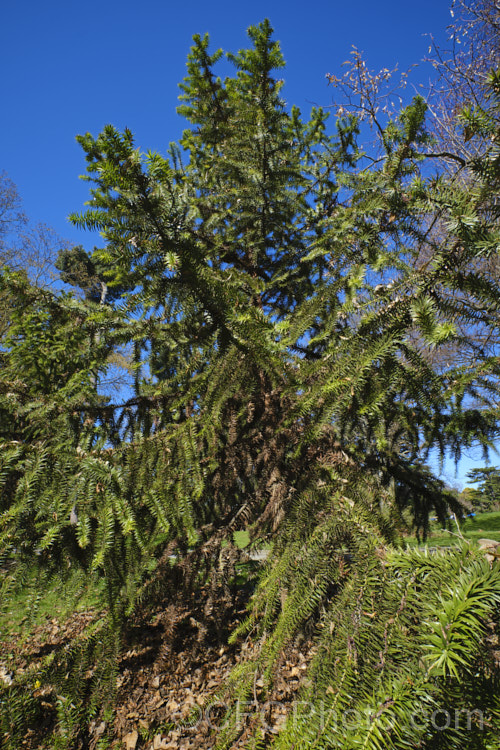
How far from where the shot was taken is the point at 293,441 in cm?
171

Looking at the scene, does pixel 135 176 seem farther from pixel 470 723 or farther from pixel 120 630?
pixel 120 630

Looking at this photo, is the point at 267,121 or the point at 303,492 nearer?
the point at 303,492

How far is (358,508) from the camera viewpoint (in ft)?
3.88

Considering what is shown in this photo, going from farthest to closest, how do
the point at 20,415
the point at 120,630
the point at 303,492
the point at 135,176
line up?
the point at 20,415, the point at 120,630, the point at 303,492, the point at 135,176

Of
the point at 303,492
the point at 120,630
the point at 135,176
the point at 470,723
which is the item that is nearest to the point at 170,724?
the point at 120,630

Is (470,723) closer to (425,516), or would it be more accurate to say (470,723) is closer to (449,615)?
(449,615)

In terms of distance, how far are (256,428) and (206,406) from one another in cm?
64

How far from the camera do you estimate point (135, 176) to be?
1.13 meters

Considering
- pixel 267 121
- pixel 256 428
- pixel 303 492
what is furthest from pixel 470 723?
pixel 267 121

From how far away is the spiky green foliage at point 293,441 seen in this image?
78 cm

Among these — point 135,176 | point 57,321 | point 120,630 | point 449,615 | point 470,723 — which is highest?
point 57,321

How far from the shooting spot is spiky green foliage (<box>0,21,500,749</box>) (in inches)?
30.5

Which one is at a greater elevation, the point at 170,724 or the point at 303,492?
the point at 303,492

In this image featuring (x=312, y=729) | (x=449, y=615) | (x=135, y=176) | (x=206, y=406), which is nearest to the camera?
(x=449, y=615)
